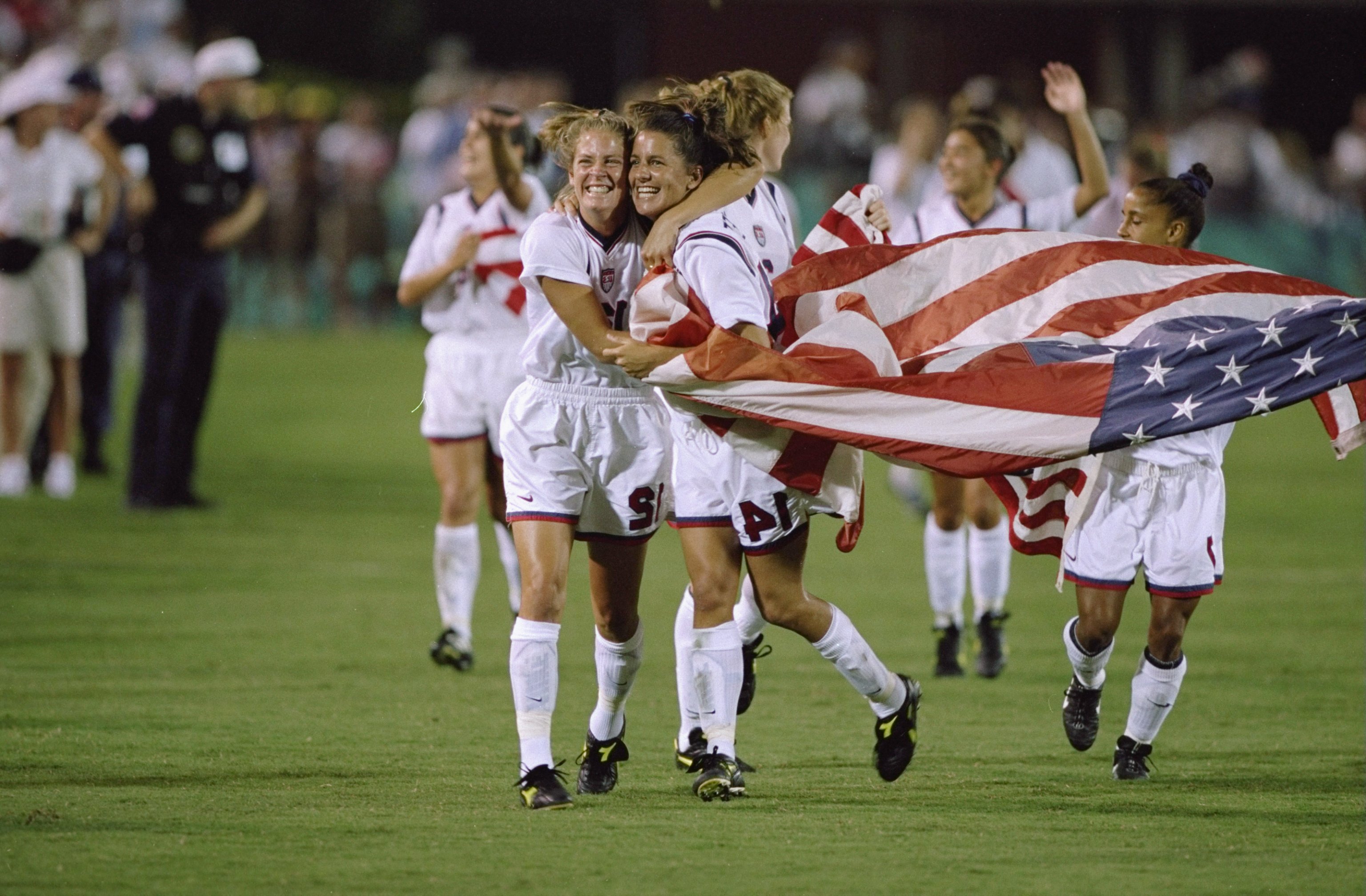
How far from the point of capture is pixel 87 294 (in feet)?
46.8

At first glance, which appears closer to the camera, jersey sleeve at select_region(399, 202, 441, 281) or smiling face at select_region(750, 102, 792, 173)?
smiling face at select_region(750, 102, 792, 173)

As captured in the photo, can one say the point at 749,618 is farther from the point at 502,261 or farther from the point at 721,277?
the point at 502,261

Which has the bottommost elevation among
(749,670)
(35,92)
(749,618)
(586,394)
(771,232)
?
(749,670)

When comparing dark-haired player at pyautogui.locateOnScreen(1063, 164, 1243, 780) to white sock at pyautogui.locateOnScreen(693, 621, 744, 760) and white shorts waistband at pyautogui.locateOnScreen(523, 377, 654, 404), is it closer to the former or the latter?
white sock at pyautogui.locateOnScreen(693, 621, 744, 760)

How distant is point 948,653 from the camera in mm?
8141

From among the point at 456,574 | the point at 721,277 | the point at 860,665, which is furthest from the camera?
the point at 456,574

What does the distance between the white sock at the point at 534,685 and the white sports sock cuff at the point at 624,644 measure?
1.01 feet

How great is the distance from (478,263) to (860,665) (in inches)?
126

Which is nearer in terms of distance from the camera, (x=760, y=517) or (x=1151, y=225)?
(x=760, y=517)

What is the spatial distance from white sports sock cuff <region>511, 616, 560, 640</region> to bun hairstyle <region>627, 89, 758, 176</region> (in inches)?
59.0

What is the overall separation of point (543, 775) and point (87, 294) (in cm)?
976

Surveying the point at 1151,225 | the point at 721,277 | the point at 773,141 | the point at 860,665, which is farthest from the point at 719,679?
the point at 1151,225

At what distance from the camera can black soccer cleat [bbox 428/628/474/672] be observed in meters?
8.10

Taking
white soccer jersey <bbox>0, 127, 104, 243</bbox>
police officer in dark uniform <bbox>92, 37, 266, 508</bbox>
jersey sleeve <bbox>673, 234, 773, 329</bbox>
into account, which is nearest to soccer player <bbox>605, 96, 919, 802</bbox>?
jersey sleeve <bbox>673, 234, 773, 329</bbox>
